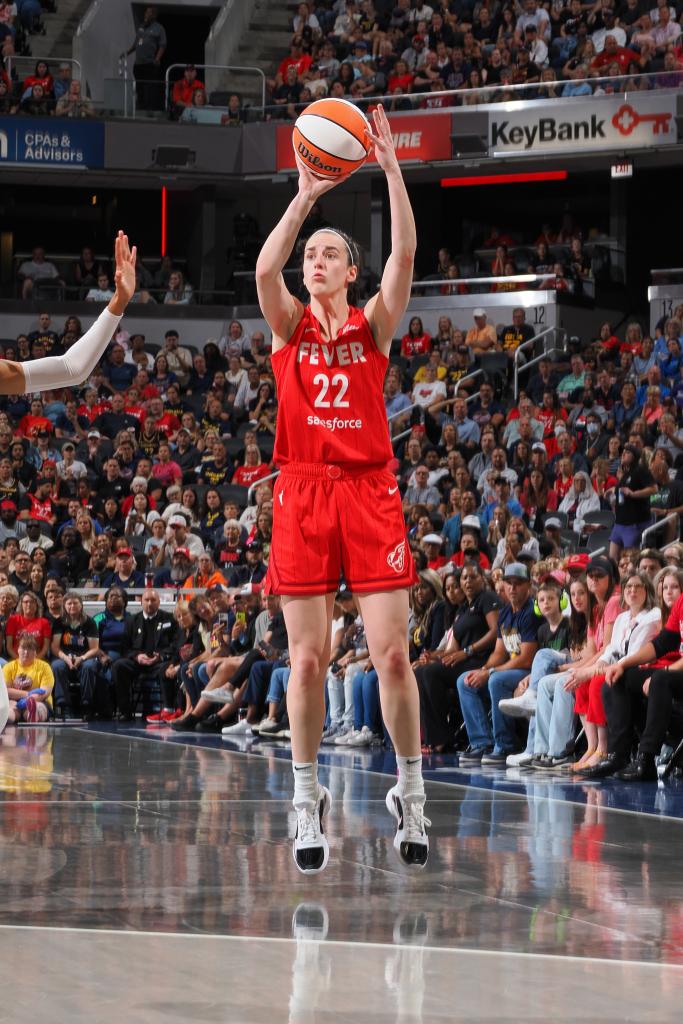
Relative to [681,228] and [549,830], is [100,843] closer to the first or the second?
[549,830]

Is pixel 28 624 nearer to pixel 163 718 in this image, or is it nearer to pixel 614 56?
pixel 163 718

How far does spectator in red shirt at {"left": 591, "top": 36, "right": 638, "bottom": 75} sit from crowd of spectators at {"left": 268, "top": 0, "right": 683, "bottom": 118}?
15 millimetres

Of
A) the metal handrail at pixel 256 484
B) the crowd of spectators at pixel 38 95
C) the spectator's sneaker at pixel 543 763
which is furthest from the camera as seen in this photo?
the crowd of spectators at pixel 38 95

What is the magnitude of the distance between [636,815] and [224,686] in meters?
6.33

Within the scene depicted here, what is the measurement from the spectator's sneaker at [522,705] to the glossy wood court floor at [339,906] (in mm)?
1085

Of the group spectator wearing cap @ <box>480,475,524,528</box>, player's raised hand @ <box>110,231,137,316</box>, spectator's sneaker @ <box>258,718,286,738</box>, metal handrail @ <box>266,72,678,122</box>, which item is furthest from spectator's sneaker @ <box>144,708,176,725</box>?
metal handrail @ <box>266,72,678,122</box>

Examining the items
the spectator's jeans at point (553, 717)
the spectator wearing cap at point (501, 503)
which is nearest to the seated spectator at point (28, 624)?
the spectator wearing cap at point (501, 503)

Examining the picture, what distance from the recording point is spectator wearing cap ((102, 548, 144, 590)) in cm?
1606

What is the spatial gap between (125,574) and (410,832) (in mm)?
10996

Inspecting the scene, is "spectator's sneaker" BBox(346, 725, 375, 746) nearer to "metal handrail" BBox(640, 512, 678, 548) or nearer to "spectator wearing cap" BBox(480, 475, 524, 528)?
"metal handrail" BBox(640, 512, 678, 548)

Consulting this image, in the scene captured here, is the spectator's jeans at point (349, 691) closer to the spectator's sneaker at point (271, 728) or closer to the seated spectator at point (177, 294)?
the spectator's sneaker at point (271, 728)

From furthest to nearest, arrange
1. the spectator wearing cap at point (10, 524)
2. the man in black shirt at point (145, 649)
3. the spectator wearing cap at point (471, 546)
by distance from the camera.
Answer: the spectator wearing cap at point (10, 524)
the man in black shirt at point (145, 649)
the spectator wearing cap at point (471, 546)

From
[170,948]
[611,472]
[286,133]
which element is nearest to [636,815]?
[170,948]

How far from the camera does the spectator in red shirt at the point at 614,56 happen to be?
22.1 meters
